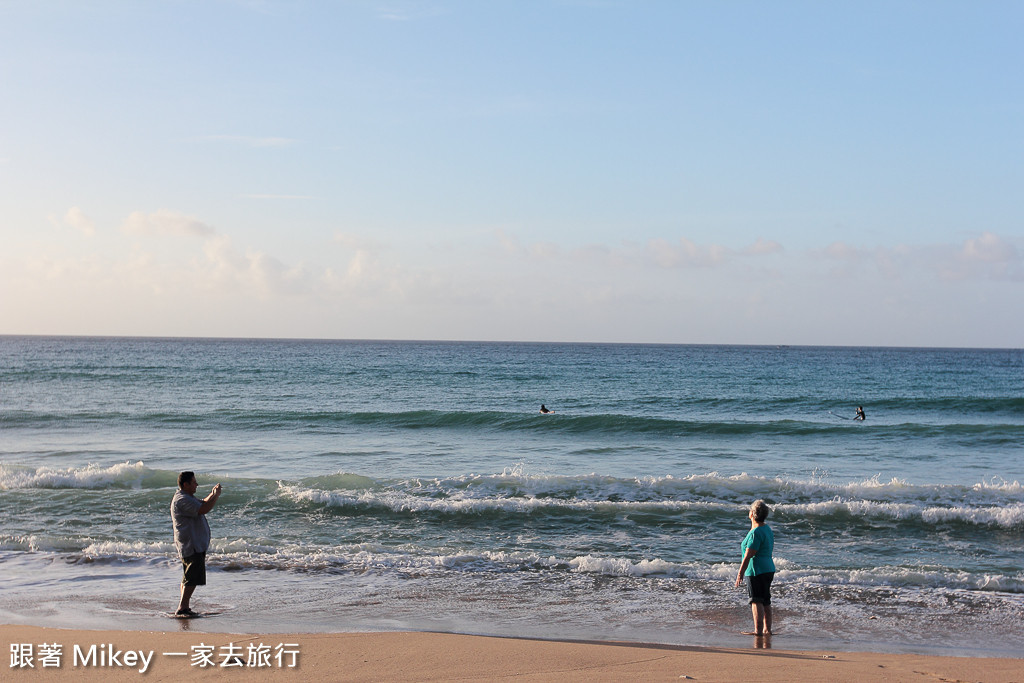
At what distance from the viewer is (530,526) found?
485 inches

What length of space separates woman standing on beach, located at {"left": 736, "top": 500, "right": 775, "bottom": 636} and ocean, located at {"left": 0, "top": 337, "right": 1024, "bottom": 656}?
0.25 meters

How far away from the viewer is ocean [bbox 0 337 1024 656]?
26.1ft

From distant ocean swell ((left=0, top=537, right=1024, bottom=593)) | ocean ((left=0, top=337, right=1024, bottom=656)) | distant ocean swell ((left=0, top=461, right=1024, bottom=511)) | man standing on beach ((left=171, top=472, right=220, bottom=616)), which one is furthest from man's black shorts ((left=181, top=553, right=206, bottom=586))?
distant ocean swell ((left=0, top=461, right=1024, bottom=511))

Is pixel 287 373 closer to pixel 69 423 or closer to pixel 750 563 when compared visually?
pixel 69 423

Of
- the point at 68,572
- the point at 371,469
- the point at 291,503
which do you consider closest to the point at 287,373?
the point at 371,469

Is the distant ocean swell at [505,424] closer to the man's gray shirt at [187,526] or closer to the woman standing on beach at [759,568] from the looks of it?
the woman standing on beach at [759,568]

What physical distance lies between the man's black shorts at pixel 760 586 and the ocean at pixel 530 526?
413mm

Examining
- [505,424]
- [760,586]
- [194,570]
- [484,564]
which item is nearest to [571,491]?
[484,564]

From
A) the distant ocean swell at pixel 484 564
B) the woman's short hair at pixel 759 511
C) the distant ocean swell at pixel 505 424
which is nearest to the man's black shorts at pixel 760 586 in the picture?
the woman's short hair at pixel 759 511

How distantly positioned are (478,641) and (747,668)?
2.37m

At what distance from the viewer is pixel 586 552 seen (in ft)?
35.4

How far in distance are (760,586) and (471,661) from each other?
3.09 metres

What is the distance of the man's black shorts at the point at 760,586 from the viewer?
7.33m

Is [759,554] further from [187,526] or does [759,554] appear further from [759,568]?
[187,526]
